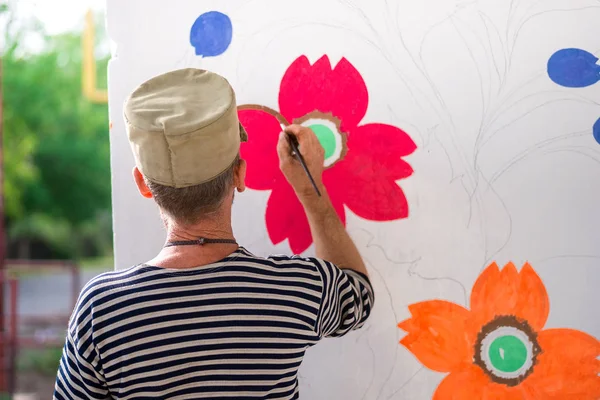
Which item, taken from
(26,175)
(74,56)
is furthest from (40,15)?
(74,56)

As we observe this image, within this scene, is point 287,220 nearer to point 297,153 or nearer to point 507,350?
point 297,153

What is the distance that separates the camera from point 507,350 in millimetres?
1312

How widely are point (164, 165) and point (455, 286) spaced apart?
0.62 meters

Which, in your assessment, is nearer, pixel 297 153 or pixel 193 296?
pixel 193 296

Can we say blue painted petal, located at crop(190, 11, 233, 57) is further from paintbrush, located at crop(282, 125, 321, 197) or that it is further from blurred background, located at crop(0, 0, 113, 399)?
blurred background, located at crop(0, 0, 113, 399)

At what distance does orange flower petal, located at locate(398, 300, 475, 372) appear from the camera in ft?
4.38

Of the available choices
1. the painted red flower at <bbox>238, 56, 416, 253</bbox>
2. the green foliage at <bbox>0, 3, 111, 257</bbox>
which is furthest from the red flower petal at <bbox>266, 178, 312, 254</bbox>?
the green foliage at <bbox>0, 3, 111, 257</bbox>

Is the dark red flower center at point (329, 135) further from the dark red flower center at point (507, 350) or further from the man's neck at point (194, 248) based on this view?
the dark red flower center at point (507, 350)

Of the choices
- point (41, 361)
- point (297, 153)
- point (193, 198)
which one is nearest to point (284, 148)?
point (297, 153)

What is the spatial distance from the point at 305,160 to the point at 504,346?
52 cm

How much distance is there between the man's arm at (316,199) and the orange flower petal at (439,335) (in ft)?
0.57

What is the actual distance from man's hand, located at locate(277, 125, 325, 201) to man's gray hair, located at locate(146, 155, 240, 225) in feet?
0.73

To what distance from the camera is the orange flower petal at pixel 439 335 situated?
1.34 metres

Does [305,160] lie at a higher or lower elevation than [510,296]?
higher
